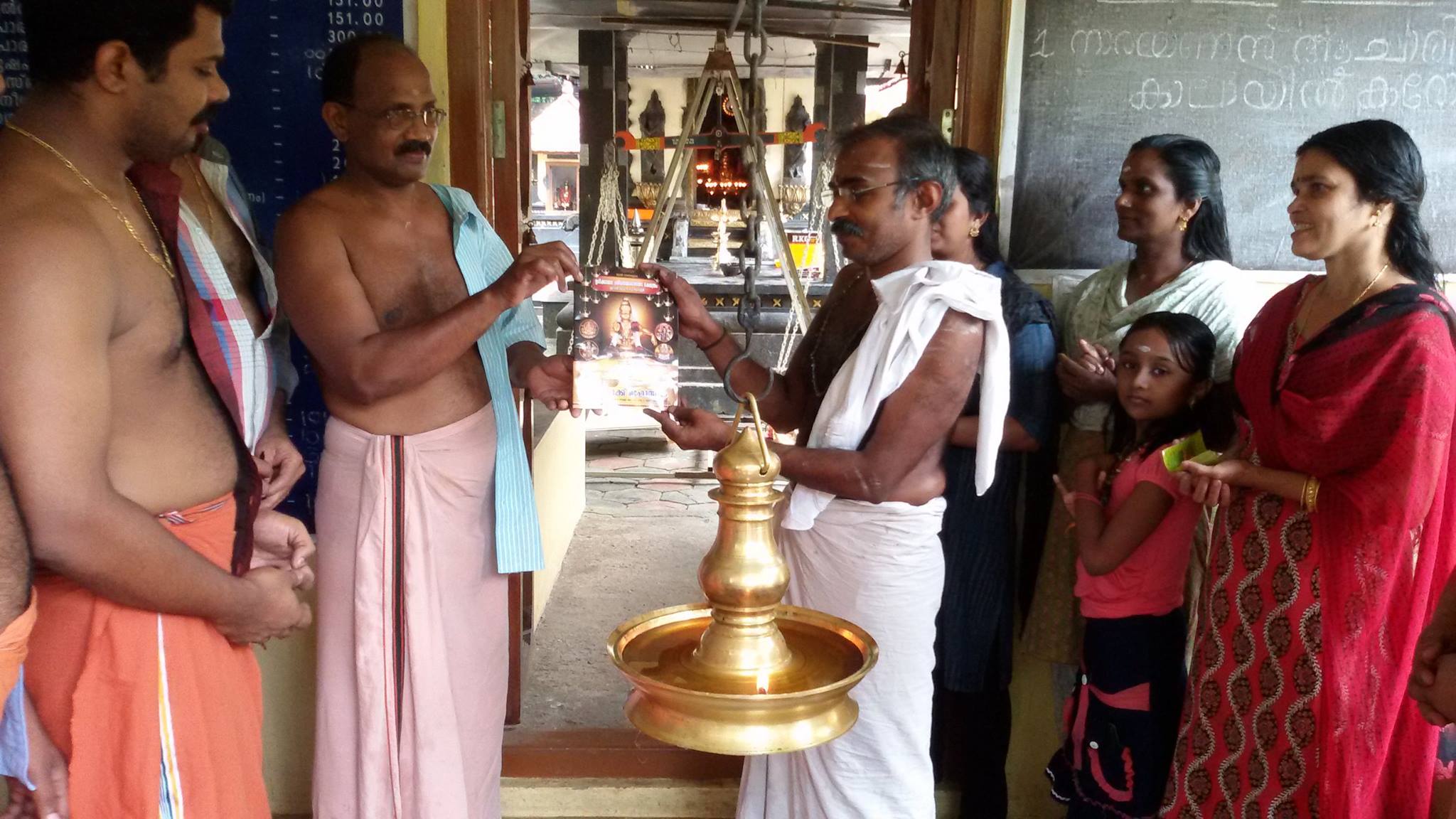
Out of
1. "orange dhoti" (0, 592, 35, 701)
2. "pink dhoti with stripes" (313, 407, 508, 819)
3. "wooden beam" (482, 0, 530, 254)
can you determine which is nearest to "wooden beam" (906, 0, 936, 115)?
"wooden beam" (482, 0, 530, 254)

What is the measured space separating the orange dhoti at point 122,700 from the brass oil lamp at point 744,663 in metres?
0.75

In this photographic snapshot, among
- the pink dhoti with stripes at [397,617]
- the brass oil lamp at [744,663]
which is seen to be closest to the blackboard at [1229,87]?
the pink dhoti with stripes at [397,617]

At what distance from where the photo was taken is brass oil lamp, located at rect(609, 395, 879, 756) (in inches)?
43.9

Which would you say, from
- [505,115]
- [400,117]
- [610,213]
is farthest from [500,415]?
[610,213]

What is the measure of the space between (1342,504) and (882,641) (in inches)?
37.9

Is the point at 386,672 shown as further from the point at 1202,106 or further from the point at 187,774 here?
the point at 1202,106

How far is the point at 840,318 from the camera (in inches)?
95.8

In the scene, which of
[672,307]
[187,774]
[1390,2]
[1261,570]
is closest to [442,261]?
[672,307]

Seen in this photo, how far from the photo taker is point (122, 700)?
1.50 meters

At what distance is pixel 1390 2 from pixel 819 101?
24.2 ft

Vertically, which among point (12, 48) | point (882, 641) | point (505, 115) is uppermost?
point (12, 48)

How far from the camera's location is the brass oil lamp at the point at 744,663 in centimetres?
112

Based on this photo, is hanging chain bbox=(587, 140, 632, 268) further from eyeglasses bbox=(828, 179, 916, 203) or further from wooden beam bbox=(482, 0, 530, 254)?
eyeglasses bbox=(828, 179, 916, 203)

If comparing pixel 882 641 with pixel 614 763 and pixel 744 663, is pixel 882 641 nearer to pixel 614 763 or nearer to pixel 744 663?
pixel 744 663
